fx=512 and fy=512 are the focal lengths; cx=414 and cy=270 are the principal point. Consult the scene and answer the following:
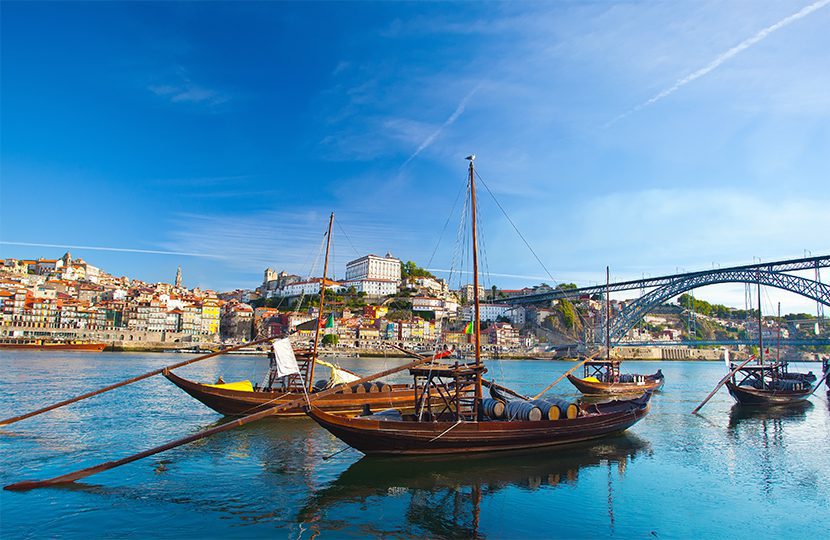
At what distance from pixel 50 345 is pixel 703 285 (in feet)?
278

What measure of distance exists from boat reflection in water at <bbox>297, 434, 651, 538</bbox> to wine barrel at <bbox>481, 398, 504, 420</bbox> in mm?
948

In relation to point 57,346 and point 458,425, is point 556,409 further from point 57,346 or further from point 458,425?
point 57,346

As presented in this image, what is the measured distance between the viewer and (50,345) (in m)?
67.7

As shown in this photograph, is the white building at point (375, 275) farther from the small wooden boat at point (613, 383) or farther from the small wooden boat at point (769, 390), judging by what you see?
the small wooden boat at point (769, 390)

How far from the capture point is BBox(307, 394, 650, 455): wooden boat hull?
443 inches

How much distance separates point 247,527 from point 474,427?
5.79m

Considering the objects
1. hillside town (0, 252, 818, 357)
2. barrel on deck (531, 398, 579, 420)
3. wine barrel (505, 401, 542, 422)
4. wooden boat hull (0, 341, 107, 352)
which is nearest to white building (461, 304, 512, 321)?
hillside town (0, 252, 818, 357)

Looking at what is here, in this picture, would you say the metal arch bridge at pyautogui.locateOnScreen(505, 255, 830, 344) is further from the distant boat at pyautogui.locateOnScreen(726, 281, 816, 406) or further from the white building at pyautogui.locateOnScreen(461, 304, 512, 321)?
the white building at pyautogui.locateOnScreen(461, 304, 512, 321)

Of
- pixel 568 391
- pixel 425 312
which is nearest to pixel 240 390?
pixel 568 391

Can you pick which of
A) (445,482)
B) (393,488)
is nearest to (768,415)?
(445,482)

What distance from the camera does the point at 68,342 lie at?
235 ft

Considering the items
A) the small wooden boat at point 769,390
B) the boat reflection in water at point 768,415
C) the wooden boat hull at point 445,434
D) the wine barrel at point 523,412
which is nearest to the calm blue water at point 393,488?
the wooden boat hull at point 445,434

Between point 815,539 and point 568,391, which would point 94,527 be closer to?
point 815,539

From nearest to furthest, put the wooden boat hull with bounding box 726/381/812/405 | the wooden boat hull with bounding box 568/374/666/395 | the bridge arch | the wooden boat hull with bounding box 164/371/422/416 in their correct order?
the wooden boat hull with bounding box 164/371/422/416 < the wooden boat hull with bounding box 726/381/812/405 < the wooden boat hull with bounding box 568/374/666/395 < the bridge arch
